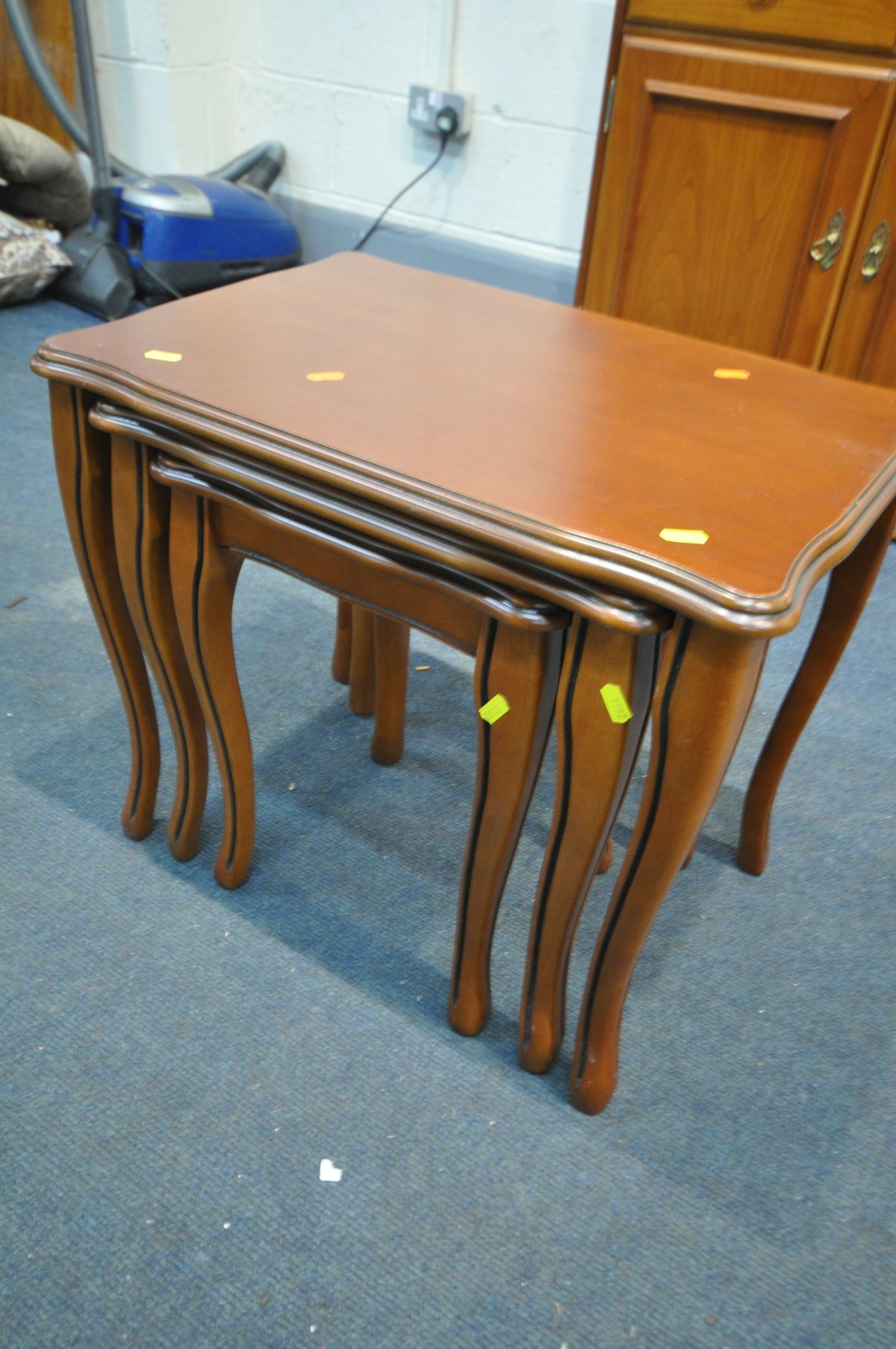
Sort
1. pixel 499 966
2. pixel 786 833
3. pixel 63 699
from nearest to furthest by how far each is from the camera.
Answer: pixel 499 966 < pixel 786 833 < pixel 63 699

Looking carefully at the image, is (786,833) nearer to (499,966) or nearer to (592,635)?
(499,966)

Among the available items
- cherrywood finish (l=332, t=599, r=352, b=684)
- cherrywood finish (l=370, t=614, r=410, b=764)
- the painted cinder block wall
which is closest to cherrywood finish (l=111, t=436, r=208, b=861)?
cherrywood finish (l=370, t=614, r=410, b=764)

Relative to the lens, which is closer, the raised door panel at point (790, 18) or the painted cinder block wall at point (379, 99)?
the raised door panel at point (790, 18)

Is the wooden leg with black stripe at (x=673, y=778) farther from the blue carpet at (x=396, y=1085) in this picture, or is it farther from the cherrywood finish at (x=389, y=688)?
the cherrywood finish at (x=389, y=688)

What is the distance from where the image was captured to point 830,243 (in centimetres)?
177

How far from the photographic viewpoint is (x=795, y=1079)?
1.10m

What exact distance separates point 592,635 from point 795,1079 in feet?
2.03

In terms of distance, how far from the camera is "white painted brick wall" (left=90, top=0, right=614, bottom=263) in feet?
7.61

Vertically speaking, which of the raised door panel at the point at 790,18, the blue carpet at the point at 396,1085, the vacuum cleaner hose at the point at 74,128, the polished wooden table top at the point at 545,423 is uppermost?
the raised door panel at the point at 790,18

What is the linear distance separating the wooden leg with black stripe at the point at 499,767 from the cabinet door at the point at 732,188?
50.7 inches

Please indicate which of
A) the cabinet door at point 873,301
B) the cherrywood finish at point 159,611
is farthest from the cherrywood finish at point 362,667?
the cabinet door at point 873,301

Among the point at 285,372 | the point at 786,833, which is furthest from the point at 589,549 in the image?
the point at 786,833

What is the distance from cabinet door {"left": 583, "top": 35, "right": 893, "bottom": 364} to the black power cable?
0.74 metres

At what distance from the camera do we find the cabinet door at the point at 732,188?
1.69 meters
